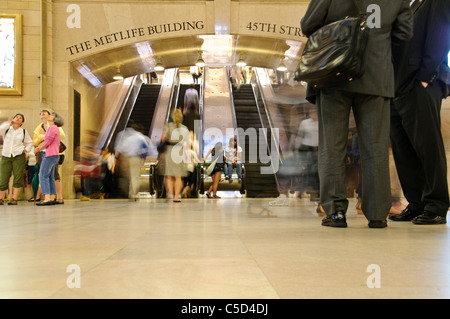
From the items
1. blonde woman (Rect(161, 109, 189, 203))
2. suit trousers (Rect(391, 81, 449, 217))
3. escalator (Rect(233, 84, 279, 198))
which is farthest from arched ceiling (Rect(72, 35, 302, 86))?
suit trousers (Rect(391, 81, 449, 217))

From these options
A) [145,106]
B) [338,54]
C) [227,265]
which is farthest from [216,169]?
[227,265]

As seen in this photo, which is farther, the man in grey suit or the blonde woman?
the blonde woman

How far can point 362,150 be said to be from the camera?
309 cm

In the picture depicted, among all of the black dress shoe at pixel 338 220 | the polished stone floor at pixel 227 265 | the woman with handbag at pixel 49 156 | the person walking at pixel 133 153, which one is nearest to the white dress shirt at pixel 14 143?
the woman with handbag at pixel 49 156

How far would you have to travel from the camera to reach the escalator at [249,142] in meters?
11.3

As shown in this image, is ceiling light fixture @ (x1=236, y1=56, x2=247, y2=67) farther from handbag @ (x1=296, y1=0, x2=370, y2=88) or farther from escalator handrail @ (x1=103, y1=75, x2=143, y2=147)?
handbag @ (x1=296, y1=0, x2=370, y2=88)

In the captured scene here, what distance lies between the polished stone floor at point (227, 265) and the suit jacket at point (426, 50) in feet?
4.59

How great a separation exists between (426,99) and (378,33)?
29.5 inches

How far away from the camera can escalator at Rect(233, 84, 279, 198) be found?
11281mm

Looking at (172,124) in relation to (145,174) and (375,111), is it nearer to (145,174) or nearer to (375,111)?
(375,111)

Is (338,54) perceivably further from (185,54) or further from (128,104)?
(128,104)
